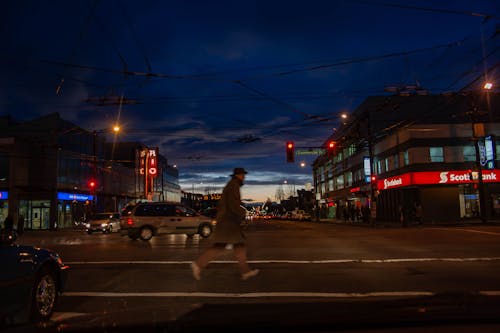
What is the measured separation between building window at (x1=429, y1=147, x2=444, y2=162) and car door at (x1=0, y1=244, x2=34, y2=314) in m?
38.1

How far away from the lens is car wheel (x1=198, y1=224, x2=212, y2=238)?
21.8m

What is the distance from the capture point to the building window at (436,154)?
1548 inches

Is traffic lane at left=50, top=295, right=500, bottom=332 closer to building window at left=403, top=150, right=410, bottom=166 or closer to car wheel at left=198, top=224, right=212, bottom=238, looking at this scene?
car wheel at left=198, top=224, right=212, bottom=238

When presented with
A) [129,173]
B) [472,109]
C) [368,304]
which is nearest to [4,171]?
[129,173]

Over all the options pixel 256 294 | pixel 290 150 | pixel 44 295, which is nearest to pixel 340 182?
pixel 290 150

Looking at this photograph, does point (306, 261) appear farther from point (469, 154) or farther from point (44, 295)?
point (469, 154)

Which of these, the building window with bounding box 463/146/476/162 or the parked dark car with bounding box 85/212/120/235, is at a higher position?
the building window with bounding box 463/146/476/162

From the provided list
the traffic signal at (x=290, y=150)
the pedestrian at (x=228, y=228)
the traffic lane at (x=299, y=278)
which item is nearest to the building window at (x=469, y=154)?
the traffic signal at (x=290, y=150)

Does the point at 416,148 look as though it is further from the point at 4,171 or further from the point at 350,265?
the point at 4,171

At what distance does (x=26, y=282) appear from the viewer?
5410 mm

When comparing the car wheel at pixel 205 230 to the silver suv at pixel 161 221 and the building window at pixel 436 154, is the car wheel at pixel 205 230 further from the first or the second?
the building window at pixel 436 154

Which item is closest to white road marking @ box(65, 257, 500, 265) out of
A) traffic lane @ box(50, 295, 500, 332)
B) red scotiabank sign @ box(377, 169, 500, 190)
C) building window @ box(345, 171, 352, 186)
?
traffic lane @ box(50, 295, 500, 332)

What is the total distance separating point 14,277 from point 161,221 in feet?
53.4

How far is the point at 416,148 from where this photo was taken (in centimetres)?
3922
